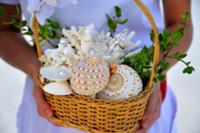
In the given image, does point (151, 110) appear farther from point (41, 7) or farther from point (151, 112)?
point (41, 7)

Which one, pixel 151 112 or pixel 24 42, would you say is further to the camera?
pixel 24 42

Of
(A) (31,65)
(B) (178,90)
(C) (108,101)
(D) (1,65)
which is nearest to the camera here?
(C) (108,101)

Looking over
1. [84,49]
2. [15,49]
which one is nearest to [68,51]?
[84,49]

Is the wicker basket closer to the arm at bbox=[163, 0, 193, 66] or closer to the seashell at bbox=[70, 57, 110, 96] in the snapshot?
the seashell at bbox=[70, 57, 110, 96]

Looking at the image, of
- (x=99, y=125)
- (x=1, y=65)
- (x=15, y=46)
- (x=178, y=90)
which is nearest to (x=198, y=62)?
(x=178, y=90)

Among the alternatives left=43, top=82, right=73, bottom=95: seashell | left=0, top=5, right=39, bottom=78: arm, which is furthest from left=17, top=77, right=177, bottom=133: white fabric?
left=43, top=82, right=73, bottom=95: seashell

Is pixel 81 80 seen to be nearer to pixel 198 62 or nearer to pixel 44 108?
pixel 44 108
